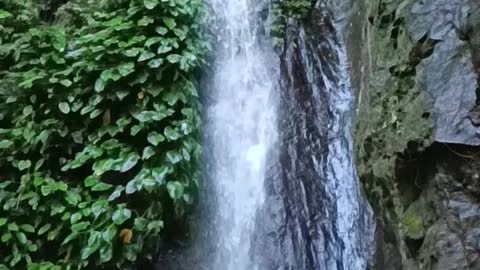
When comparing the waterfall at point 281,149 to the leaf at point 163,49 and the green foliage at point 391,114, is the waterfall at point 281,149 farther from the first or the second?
the green foliage at point 391,114

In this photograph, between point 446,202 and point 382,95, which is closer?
point 446,202

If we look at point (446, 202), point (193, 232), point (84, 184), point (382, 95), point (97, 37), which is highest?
point (97, 37)

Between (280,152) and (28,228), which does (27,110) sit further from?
(280,152)

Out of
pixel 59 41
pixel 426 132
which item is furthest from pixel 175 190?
pixel 426 132

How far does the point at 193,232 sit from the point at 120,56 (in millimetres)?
1350

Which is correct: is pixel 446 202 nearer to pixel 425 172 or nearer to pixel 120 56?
pixel 425 172

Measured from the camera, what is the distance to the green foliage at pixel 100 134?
414 centimetres

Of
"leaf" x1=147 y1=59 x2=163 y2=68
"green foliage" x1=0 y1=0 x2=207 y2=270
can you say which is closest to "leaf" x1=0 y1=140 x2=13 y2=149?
"green foliage" x1=0 y1=0 x2=207 y2=270

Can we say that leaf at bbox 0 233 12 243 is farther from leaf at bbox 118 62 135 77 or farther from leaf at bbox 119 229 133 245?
leaf at bbox 118 62 135 77

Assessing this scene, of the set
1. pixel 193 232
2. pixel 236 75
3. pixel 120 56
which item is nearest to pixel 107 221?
pixel 193 232

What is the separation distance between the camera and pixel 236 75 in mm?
5012

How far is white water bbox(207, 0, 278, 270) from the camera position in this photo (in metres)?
4.43

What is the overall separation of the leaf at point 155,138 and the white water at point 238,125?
19.2 inches

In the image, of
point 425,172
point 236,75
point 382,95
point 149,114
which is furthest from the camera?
point 236,75
